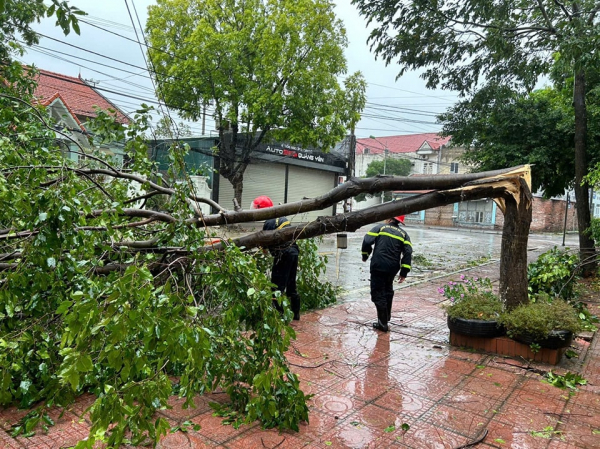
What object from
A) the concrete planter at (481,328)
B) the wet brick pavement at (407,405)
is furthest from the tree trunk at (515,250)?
the wet brick pavement at (407,405)

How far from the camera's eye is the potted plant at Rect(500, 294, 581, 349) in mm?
4652

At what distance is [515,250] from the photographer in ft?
16.5

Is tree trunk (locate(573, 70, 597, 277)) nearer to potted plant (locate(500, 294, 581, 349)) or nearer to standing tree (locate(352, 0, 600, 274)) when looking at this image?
standing tree (locate(352, 0, 600, 274))

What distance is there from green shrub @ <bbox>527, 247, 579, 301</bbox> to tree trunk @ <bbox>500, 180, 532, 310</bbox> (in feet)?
5.59

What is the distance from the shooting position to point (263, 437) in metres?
3.17

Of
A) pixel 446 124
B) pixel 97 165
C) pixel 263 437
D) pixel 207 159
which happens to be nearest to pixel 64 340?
pixel 263 437

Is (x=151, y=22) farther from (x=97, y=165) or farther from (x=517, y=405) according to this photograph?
(x=517, y=405)

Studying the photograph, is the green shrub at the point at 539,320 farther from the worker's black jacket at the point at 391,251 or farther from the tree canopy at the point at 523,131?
the tree canopy at the point at 523,131

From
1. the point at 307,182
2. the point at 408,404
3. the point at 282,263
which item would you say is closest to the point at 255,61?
the point at 307,182

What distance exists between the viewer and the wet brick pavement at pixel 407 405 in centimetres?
315

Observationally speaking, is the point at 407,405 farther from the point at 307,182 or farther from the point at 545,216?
the point at 545,216

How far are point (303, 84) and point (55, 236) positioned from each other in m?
16.8

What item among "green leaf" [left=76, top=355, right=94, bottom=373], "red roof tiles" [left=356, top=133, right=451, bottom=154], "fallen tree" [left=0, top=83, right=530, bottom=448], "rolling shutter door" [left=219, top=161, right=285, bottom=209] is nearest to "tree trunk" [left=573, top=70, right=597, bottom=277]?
"fallen tree" [left=0, top=83, right=530, bottom=448]

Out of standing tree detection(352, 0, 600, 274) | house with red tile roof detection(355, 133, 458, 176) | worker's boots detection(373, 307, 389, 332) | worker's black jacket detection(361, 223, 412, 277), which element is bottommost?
worker's boots detection(373, 307, 389, 332)
